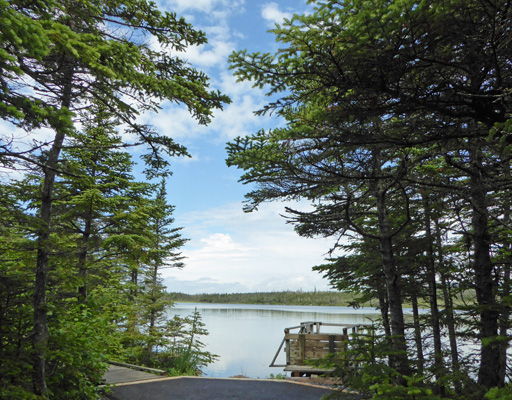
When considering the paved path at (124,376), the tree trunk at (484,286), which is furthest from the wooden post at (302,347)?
the tree trunk at (484,286)

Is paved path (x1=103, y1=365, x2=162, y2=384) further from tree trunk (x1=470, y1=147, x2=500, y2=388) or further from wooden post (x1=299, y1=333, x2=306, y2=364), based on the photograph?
tree trunk (x1=470, y1=147, x2=500, y2=388)

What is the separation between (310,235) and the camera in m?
11.6

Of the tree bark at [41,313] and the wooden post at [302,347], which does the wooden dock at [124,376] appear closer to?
the tree bark at [41,313]

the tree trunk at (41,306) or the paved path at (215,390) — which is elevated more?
the tree trunk at (41,306)

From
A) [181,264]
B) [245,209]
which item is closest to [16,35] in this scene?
[245,209]

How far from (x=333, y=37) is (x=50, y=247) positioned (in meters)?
6.37

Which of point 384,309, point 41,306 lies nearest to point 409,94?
point 41,306

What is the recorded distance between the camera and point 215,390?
9.12 metres

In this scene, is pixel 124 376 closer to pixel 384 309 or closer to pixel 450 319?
pixel 450 319

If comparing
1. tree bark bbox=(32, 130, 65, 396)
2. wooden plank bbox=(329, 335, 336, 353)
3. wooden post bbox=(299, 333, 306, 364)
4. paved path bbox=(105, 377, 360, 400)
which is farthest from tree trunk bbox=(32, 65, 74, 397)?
wooden plank bbox=(329, 335, 336, 353)

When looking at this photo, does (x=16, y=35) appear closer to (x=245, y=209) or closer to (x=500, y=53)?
(x=500, y=53)

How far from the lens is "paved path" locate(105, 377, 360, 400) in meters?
8.45

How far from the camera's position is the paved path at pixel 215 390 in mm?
8445

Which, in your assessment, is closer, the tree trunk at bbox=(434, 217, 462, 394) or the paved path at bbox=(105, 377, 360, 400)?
the tree trunk at bbox=(434, 217, 462, 394)
